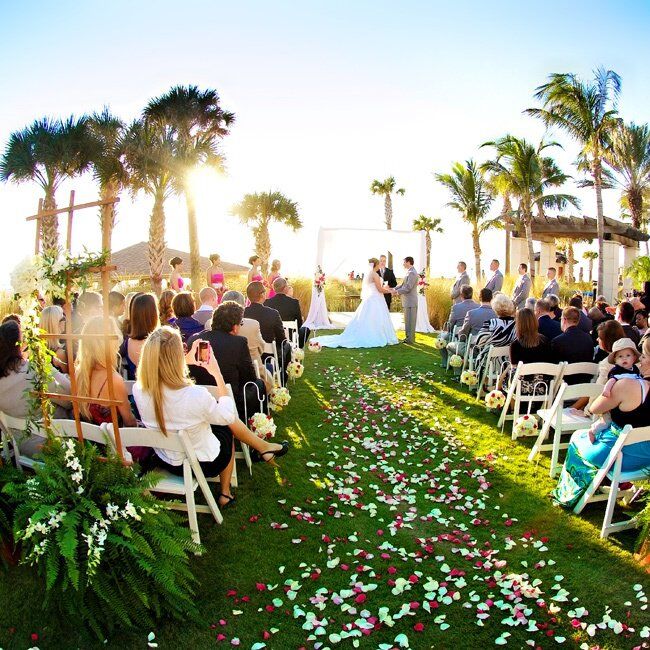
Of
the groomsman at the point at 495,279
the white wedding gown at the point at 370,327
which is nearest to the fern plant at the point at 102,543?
the white wedding gown at the point at 370,327

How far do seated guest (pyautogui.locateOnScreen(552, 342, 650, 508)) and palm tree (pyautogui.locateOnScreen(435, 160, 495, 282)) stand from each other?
26.0 metres

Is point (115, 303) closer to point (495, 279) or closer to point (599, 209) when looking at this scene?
point (495, 279)

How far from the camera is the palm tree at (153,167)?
19125 mm

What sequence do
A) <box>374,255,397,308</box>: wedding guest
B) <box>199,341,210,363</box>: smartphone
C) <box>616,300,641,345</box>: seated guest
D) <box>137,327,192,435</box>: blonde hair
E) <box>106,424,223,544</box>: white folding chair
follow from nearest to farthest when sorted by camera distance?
<box>106,424,223,544</box>: white folding chair → <box>137,327,192,435</box>: blonde hair → <box>199,341,210,363</box>: smartphone → <box>616,300,641,345</box>: seated guest → <box>374,255,397,308</box>: wedding guest

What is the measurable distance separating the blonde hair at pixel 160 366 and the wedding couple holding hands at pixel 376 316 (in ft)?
30.1

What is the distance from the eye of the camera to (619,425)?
4.16 m

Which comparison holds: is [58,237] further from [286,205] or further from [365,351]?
[365,351]

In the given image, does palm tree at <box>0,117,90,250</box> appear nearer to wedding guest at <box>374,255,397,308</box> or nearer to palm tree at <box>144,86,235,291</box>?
palm tree at <box>144,86,235,291</box>

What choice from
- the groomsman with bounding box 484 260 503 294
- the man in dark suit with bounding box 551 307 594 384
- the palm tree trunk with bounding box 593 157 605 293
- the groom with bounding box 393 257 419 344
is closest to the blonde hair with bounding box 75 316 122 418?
the man in dark suit with bounding box 551 307 594 384

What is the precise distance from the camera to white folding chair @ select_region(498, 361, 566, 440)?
Answer: 234 inches

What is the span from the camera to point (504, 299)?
25.2 ft

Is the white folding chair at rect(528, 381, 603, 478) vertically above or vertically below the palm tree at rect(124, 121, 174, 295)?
below

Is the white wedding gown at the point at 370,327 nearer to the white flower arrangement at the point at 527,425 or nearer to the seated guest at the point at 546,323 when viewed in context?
the seated guest at the point at 546,323

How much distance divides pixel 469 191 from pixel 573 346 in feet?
79.0
